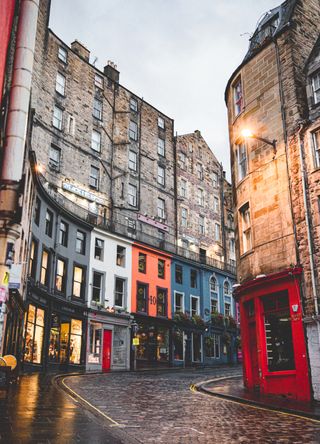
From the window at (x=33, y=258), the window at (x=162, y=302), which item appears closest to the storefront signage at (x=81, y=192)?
the window at (x=33, y=258)

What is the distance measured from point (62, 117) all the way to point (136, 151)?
8.96 m

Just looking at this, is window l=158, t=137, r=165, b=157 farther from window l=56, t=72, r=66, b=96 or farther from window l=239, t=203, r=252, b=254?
window l=239, t=203, r=252, b=254

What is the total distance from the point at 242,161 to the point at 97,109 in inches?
886

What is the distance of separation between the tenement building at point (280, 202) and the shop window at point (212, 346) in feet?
78.6

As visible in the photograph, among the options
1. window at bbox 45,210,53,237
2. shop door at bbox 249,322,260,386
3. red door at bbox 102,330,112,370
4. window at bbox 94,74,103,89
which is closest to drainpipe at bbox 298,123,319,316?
shop door at bbox 249,322,260,386

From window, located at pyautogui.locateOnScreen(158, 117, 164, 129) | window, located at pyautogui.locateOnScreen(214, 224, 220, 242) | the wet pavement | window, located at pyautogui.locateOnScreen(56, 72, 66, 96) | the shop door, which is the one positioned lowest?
the wet pavement

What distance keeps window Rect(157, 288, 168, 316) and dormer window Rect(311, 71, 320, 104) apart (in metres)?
24.5

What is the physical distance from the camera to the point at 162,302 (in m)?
39.6

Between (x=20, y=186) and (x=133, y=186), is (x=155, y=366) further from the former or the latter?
(x=20, y=186)

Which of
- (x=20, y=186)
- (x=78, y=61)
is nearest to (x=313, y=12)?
(x=20, y=186)

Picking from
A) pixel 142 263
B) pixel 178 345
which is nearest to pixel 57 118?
pixel 142 263

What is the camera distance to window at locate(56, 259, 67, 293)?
30292 mm

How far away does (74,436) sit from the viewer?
7527 millimetres

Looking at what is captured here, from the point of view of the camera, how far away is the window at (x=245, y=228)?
65.3 ft
